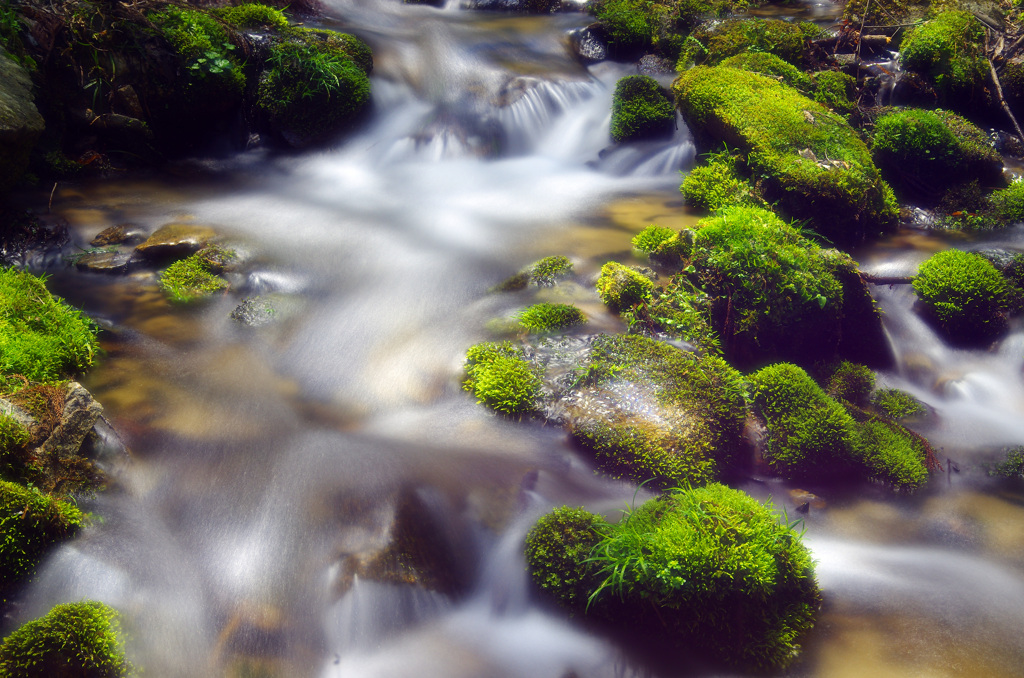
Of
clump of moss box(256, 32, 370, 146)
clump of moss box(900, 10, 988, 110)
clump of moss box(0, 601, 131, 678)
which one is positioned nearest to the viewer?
clump of moss box(0, 601, 131, 678)

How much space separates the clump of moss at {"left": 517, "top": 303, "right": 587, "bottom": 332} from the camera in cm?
521

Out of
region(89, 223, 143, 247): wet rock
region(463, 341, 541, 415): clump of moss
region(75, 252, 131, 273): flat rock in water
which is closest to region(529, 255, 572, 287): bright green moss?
region(463, 341, 541, 415): clump of moss

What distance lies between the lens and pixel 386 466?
4039mm

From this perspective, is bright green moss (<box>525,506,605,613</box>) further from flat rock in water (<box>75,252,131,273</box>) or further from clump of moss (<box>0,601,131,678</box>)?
flat rock in water (<box>75,252,131,273</box>)

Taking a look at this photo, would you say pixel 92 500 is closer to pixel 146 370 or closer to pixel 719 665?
pixel 146 370

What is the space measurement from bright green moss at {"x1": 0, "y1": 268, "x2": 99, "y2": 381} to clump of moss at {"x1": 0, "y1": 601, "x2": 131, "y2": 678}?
73.5 inches

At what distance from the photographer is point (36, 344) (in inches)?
170

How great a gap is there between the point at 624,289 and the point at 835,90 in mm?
5041

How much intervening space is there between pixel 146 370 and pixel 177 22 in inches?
202

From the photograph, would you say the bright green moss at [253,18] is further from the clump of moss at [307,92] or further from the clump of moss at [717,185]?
the clump of moss at [717,185]

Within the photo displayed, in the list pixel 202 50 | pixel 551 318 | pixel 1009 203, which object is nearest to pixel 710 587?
pixel 551 318

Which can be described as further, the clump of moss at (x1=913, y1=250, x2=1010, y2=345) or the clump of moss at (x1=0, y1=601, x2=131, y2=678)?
the clump of moss at (x1=913, y1=250, x2=1010, y2=345)

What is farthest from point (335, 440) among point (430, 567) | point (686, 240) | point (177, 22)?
point (177, 22)

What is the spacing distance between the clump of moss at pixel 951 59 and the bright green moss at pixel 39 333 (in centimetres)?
1024
